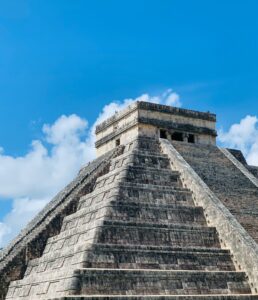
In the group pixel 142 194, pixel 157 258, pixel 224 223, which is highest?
pixel 142 194

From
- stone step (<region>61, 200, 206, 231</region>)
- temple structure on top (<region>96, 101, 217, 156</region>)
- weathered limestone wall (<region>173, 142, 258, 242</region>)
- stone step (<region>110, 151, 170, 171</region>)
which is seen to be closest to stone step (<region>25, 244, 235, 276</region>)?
stone step (<region>61, 200, 206, 231</region>)

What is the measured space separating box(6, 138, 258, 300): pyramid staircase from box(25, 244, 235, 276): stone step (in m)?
0.02

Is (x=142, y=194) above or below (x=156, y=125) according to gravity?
below

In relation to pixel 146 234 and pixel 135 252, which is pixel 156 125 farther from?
pixel 135 252

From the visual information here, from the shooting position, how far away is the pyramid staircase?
43.0ft

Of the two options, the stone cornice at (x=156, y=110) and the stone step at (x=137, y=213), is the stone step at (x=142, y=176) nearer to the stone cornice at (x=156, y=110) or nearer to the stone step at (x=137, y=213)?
the stone step at (x=137, y=213)

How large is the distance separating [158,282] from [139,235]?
1.79 meters

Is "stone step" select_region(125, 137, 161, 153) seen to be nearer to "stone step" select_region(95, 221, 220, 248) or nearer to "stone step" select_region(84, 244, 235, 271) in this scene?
"stone step" select_region(95, 221, 220, 248)

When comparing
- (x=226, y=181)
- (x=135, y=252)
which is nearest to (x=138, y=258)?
(x=135, y=252)

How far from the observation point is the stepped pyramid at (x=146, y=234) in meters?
13.4

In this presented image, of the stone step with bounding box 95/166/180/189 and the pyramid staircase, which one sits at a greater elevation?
the stone step with bounding box 95/166/180/189

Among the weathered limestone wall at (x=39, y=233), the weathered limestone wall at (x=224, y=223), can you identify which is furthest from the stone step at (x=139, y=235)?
the weathered limestone wall at (x=39, y=233)

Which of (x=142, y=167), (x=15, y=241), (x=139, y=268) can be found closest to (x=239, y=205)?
(x=142, y=167)

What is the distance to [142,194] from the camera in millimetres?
16703
